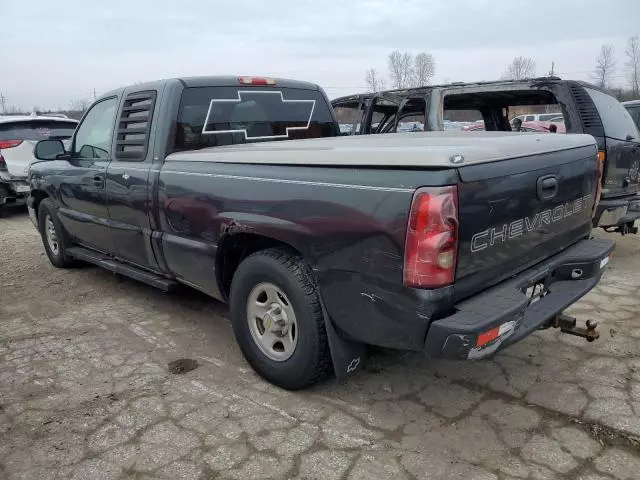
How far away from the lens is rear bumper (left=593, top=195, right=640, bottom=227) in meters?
5.12

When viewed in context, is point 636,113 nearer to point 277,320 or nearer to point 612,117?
point 612,117

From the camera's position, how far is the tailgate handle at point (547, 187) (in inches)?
109

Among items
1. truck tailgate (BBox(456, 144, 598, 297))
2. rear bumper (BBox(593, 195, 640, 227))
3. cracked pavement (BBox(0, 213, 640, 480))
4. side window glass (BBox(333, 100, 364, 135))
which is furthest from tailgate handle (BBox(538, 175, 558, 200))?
side window glass (BBox(333, 100, 364, 135))

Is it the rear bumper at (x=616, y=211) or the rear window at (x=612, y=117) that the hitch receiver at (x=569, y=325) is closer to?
the rear bumper at (x=616, y=211)

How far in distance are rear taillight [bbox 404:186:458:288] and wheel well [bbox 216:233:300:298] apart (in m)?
1.00

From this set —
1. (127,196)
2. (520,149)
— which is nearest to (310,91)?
(127,196)

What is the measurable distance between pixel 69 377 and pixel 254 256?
1.50 meters

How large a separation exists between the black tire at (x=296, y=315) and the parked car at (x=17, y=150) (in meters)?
7.71

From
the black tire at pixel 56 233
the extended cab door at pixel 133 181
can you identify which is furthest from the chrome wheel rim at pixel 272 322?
the black tire at pixel 56 233

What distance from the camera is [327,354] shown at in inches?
117

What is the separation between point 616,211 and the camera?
17.1 feet

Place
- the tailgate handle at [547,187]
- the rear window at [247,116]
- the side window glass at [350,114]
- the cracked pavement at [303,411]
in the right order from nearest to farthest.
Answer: the cracked pavement at [303,411]
the tailgate handle at [547,187]
the rear window at [247,116]
the side window glass at [350,114]

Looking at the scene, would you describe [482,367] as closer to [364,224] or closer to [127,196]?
[364,224]

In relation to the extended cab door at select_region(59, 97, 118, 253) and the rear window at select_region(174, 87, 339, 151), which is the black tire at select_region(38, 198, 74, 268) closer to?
the extended cab door at select_region(59, 97, 118, 253)
